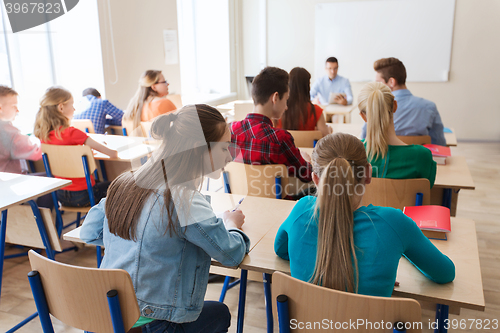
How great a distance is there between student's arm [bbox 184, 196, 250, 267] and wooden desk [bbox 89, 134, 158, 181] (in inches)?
58.4

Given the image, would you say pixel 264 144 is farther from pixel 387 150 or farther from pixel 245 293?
pixel 245 293

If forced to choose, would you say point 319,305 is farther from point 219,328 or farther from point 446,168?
point 446,168

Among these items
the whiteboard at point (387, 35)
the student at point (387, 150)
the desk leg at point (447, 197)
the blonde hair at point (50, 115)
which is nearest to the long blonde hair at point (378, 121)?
the student at point (387, 150)

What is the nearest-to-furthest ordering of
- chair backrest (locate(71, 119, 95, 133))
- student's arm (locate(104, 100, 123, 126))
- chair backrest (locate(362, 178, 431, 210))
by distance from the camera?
chair backrest (locate(362, 178, 431, 210)), chair backrest (locate(71, 119, 95, 133)), student's arm (locate(104, 100, 123, 126))

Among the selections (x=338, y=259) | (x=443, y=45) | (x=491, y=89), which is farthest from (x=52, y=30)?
(x=491, y=89)

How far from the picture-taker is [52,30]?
12.7 feet

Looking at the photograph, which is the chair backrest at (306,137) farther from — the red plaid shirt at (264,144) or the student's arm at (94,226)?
the student's arm at (94,226)

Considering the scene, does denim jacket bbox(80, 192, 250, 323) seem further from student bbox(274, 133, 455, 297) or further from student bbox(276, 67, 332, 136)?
student bbox(276, 67, 332, 136)

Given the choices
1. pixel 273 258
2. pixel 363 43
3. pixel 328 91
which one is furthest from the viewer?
pixel 363 43

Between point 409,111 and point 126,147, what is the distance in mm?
2040

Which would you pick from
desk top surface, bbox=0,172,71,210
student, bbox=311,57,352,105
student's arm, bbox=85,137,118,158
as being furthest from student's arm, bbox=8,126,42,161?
student, bbox=311,57,352,105

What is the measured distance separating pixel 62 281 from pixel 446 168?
2022 millimetres

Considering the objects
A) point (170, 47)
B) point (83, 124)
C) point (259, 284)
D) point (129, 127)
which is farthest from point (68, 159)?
point (170, 47)

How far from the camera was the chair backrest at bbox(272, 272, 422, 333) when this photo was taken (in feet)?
2.83
